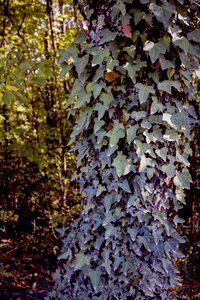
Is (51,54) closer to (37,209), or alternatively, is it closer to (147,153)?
(37,209)

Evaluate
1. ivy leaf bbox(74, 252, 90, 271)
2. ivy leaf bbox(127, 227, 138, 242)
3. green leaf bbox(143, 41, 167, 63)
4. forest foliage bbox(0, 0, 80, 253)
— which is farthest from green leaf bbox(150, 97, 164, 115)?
forest foliage bbox(0, 0, 80, 253)

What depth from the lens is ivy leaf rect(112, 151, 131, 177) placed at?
2291mm

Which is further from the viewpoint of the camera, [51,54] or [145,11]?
[51,54]

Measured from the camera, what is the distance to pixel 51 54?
205 inches

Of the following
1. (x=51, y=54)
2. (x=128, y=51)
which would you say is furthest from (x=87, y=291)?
(x=51, y=54)

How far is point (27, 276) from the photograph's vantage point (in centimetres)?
422

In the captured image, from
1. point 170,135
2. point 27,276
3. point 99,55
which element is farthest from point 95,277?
point 27,276

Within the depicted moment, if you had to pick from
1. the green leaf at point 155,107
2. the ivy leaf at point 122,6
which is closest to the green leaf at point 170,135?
the green leaf at point 155,107

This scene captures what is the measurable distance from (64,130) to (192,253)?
109 inches

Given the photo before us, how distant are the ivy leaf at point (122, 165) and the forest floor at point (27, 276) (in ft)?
4.81

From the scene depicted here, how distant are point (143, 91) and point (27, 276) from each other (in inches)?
114

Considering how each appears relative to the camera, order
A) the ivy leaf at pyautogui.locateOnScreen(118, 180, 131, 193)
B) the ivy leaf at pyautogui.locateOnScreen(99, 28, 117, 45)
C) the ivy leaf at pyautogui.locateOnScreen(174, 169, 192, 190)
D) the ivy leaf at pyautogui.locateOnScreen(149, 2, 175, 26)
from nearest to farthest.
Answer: the ivy leaf at pyautogui.locateOnScreen(149, 2, 175, 26), the ivy leaf at pyautogui.locateOnScreen(99, 28, 117, 45), the ivy leaf at pyautogui.locateOnScreen(118, 180, 131, 193), the ivy leaf at pyautogui.locateOnScreen(174, 169, 192, 190)

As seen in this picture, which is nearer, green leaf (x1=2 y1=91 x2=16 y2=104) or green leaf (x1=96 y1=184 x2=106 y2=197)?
green leaf (x1=96 y1=184 x2=106 y2=197)

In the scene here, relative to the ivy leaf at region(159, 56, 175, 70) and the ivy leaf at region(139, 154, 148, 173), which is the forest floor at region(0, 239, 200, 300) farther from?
the ivy leaf at region(159, 56, 175, 70)
